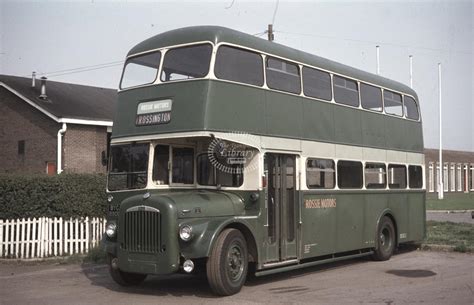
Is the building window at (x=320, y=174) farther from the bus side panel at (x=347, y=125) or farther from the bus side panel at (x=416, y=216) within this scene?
the bus side panel at (x=416, y=216)

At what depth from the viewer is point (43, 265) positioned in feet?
46.8

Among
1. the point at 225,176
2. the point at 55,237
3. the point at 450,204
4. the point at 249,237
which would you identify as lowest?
the point at 55,237

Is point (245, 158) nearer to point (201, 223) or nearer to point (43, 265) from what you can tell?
point (201, 223)

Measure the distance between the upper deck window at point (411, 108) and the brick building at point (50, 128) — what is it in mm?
12284

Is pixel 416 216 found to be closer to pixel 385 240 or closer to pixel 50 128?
pixel 385 240

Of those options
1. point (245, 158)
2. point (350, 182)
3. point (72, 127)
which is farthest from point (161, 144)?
point (72, 127)

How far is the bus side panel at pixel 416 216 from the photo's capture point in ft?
51.8

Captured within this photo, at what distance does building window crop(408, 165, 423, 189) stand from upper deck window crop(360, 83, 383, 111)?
232cm

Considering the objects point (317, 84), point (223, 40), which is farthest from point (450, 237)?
point (223, 40)

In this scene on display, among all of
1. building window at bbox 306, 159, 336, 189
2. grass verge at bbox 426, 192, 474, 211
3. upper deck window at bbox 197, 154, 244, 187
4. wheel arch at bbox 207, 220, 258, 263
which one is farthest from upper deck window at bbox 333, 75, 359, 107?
grass verge at bbox 426, 192, 474, 211

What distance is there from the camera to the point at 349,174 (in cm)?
1324

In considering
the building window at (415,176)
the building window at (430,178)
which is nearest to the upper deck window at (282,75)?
the building window at (415,176)

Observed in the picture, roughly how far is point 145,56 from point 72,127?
14.7 m

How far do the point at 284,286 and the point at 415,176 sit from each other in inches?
282
